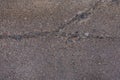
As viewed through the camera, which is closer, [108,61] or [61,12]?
[108,61]

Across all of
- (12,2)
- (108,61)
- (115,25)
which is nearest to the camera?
(108,61)

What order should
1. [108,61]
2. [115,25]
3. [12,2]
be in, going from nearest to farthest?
[108,61], [115,25], [12,2]

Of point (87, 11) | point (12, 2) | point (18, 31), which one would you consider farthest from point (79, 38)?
point (12, 2)

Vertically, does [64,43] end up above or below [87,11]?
below

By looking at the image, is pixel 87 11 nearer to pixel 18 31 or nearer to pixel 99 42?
pixel 99 42

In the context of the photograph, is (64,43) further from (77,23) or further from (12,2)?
(12,2)

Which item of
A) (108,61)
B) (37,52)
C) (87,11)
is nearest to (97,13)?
(87,11)
